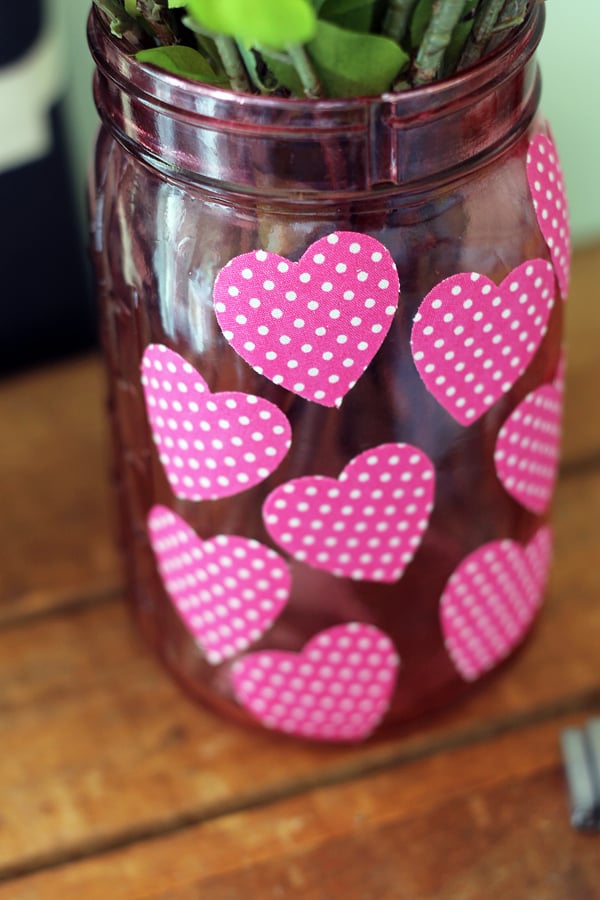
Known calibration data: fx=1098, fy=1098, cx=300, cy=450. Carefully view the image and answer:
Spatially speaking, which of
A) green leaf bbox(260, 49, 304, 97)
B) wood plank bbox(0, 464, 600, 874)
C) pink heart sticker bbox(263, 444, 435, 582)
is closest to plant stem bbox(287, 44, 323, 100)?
green leaf bbox(260, 49, 304, 97)

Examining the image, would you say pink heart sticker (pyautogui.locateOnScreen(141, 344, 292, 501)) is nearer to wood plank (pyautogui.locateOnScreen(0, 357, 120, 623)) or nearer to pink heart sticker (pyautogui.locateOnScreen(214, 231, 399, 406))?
pink heart sticker (pyautogui.locateOnScreen(214, 231, 399, 406))

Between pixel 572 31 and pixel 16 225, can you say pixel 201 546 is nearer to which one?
pixel 16 225

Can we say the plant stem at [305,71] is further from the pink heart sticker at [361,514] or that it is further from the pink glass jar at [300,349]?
the pink heart sticker at [361,514]

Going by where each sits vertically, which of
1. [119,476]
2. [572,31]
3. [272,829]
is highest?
[572,31]

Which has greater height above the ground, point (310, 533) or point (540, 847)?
point (310, 533)

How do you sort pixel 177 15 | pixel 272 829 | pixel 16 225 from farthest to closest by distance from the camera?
1. pixel 16 225
2. pixel 272 829
3. pixel 177 15

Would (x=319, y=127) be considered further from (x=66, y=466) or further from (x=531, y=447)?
(x=66, y=466)

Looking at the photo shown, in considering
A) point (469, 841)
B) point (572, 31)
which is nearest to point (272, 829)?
point (469, 841)

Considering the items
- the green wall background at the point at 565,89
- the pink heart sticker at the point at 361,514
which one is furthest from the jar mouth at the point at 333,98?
the green wall background at the point at 565,89
